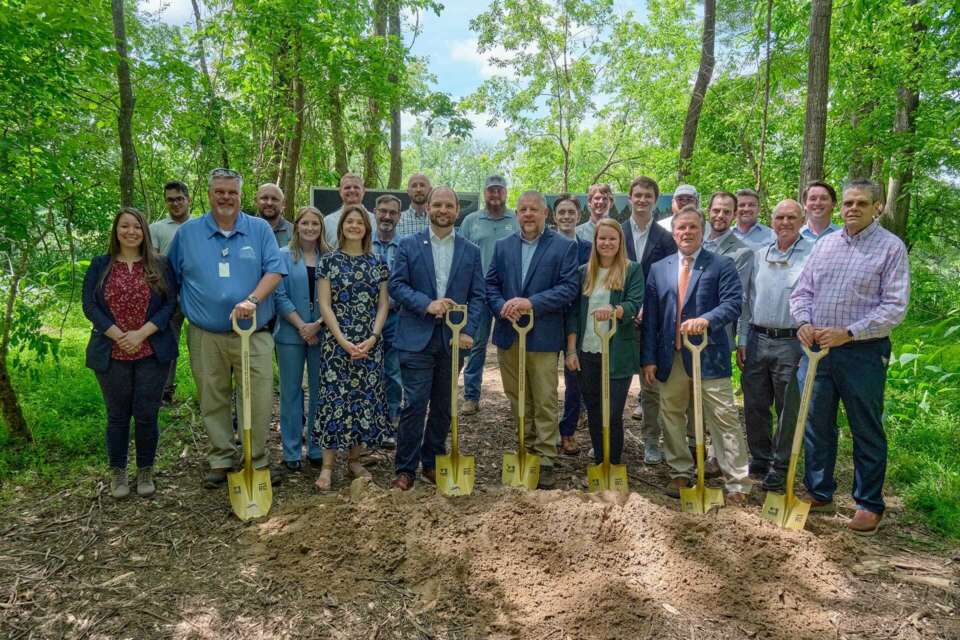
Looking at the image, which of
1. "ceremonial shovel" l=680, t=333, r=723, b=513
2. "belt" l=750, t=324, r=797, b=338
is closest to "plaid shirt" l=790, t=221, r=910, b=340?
"belt" l=750, t=324, r=797, b=338

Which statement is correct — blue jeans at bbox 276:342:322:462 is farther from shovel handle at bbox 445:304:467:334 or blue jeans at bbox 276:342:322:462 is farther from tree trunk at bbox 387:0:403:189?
tree trunk at bbox 387:0:403:189

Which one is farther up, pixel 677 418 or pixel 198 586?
pixel 677 418

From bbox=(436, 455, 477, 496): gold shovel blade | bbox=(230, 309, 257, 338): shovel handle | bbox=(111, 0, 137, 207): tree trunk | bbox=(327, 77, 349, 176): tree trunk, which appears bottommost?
bbox=(436, 455, 477, 496): gold shovel blade

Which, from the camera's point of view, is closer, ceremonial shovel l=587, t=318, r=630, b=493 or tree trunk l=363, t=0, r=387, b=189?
ceremonial shovel l=587, t=318, r=630, b=493

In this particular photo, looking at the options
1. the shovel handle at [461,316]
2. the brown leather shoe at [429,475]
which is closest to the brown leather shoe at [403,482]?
the brown leather shoe at [429,475]

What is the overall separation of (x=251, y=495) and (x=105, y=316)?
1.51m

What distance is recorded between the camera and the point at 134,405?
404 centimetres

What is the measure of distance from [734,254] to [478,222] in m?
2.50

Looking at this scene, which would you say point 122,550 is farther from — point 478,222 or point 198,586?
point 478,222

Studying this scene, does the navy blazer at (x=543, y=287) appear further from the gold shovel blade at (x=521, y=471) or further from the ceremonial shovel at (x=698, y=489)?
the ceremonial shovel at (x=698, y=489)

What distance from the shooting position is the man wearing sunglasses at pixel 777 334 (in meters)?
4.20

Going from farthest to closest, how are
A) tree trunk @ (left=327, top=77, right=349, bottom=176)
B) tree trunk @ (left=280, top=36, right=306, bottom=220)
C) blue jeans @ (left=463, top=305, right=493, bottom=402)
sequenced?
tree trunk @ (left=327, top=77, right=349, bottom=176) → tree trunk @ (left=280, top=36, right=306, bottom=220) → blue jeans @ (left=463, top=305, right=493, bottom=402)

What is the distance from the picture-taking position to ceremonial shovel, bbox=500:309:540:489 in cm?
429

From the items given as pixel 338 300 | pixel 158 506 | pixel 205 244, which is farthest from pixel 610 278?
pixel 158 506
